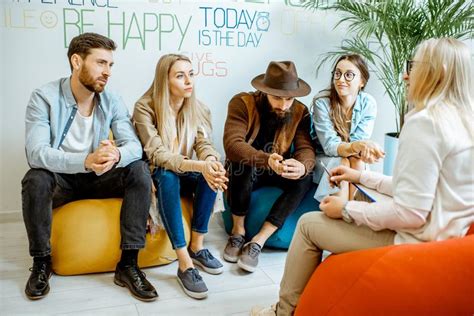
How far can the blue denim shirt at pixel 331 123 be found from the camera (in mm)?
2438

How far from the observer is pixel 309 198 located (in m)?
2.47

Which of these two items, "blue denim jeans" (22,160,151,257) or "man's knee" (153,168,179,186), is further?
"man's knee" (153,168,179,186)

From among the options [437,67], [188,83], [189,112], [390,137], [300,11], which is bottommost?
[390,137]

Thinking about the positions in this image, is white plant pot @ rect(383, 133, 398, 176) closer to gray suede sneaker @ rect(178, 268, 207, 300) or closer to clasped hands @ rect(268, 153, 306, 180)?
clasped hands @ rect(268, 153, 306, 180)

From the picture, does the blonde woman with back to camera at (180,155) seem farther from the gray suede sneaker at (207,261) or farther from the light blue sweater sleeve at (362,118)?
the light blue sweater sleeve at (362,118)

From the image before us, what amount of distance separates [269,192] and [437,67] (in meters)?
1.25

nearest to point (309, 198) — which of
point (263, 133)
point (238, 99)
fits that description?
point (263, 133)

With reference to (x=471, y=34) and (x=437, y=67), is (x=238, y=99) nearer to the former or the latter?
(x=437, y=67)

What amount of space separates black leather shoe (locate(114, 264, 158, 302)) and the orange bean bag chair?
2.76ft

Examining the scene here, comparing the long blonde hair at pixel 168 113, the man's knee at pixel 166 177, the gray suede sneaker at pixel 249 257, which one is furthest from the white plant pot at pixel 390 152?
the man's knee at pixel 166 177

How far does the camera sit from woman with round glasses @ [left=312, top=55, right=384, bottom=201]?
2381 millimetres

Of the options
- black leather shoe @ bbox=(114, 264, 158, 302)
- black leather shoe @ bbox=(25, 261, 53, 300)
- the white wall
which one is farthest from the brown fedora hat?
black leather shoe @ bbox=(25, 261, 53, 300)

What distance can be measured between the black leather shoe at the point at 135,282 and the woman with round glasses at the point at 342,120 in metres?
0.95

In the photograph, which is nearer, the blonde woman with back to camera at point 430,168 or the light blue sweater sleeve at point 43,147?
the blonde woman with back to camera at point 430,168
